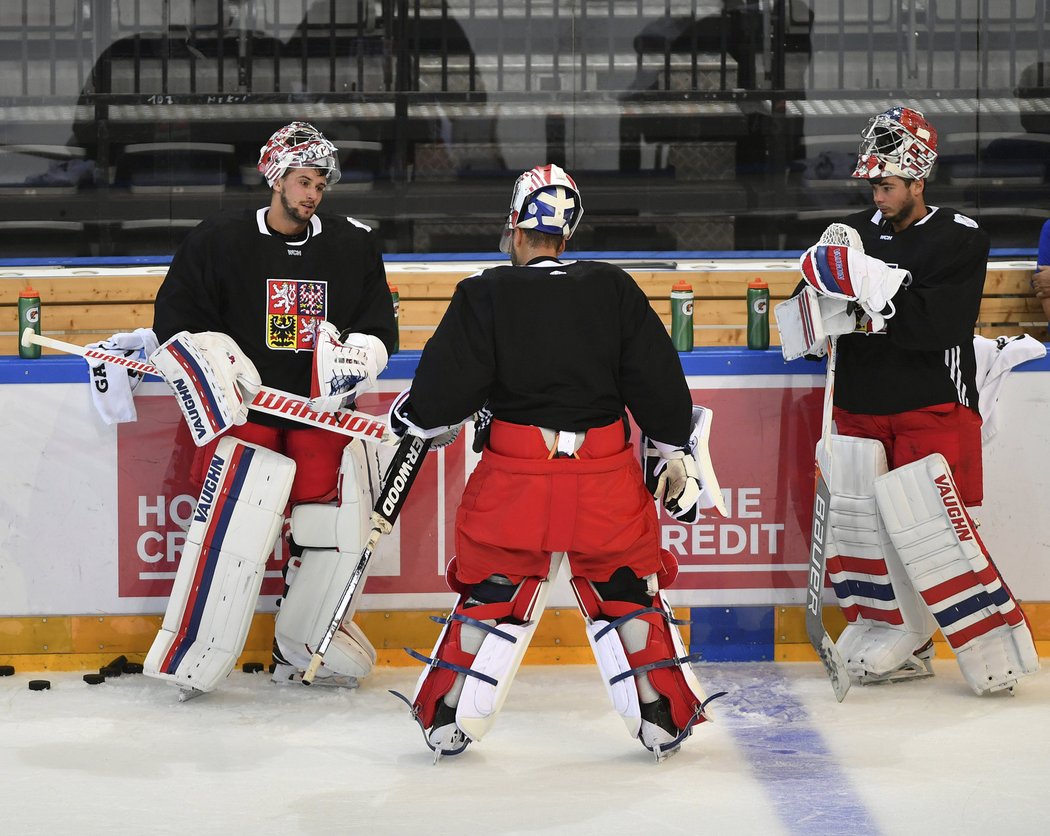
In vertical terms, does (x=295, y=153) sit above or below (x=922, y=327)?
above

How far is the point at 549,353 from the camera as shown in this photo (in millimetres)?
3346

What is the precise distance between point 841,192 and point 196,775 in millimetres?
5899

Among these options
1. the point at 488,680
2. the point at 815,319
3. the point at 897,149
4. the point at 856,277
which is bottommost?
the point at 488,680

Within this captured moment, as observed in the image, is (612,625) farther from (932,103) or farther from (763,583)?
(932,103)

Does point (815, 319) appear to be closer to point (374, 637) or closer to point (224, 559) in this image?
point (374, 637)

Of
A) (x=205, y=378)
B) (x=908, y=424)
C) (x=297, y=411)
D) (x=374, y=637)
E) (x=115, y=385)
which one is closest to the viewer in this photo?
(x=205, y=378)

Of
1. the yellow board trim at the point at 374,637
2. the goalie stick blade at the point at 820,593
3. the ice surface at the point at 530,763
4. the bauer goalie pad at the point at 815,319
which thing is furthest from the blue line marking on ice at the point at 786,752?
the bauer goalie pad at the point at 815,319

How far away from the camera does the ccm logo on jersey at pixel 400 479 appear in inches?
145

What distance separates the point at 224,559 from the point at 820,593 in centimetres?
157

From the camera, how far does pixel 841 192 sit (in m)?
8.40

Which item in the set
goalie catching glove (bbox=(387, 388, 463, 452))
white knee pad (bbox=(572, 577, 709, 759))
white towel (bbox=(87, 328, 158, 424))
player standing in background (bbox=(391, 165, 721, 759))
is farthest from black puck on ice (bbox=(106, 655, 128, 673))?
white knee pad (bbox=(572, 577, 709, 759))

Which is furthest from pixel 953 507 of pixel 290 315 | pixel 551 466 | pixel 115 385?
pixel 115 385

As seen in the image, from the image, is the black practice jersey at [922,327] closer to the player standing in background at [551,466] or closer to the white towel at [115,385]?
the player standing in background at [551,466]

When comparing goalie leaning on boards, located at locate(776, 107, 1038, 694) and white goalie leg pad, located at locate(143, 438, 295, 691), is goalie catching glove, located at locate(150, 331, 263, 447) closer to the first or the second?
white goalie leg pad, located at locate(143, 438, 295, 691)
